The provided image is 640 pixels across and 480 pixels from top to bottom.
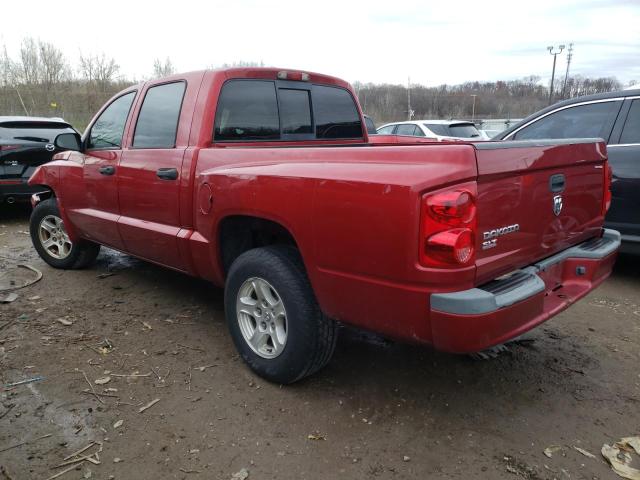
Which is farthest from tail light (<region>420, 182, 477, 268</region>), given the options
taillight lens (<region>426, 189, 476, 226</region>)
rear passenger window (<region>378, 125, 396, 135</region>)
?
rear passenger window (<region>378, 125, 396, 135</region>)

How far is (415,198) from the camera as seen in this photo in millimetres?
2098

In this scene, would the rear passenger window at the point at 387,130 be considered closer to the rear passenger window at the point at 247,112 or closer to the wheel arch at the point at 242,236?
the rear passenger window at the point at 247,112

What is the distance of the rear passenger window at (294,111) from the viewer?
12.4ft

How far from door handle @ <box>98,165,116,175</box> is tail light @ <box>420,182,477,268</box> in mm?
2936

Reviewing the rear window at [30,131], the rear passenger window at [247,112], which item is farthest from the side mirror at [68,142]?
the rear window at [30,131]

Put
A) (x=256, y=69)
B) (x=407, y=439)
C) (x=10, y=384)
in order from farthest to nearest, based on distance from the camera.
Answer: (x=256, y=69) < (x=10, y=384) < (x=407, y=439)

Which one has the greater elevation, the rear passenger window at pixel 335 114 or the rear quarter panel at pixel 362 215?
the rear passenger window at pixel 335 114

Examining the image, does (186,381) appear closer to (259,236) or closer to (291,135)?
(259,236)

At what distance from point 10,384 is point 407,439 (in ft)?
7.80

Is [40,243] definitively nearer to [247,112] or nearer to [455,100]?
[247,112]

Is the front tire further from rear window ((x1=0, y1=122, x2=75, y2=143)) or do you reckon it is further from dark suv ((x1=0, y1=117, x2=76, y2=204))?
rear window ((x1=0, y1=122, x2=75, y2=143))

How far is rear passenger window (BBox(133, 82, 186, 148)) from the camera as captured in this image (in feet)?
11.9

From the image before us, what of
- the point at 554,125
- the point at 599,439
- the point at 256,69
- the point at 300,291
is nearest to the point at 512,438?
the point at 599,439

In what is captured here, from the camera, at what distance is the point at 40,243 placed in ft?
17.8
